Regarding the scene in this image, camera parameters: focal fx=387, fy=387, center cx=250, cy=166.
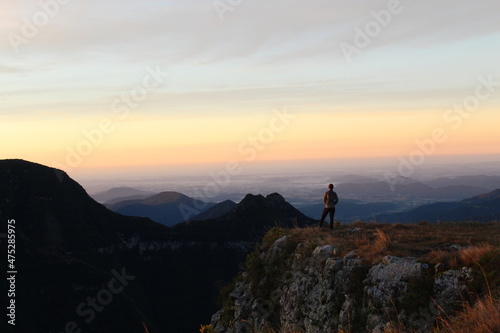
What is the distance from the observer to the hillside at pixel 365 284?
34.0 ft

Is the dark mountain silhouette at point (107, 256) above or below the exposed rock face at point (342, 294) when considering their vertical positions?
below

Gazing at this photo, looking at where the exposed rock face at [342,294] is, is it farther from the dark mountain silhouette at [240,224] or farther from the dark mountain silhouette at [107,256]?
the dark mountain silhouette at [240,224]

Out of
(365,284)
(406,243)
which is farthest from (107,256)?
(365,284)

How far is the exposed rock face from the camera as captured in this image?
36.6ft

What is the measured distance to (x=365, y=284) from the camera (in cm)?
1327

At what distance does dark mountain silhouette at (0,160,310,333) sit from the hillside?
99240 millimetres

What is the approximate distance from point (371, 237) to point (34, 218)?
17794 centimetres

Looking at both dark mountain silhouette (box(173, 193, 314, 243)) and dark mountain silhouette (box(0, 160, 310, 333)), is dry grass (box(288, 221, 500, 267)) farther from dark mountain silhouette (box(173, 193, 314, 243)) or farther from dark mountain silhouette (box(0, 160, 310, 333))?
dark mountain silhouette (box(173, 193, 314, 243))

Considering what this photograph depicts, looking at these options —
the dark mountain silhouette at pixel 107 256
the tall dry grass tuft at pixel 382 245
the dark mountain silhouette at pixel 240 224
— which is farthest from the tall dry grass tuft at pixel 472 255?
the dark mountain silhouette at pixel 240 224

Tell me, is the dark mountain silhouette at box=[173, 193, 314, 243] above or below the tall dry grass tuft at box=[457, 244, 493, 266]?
below

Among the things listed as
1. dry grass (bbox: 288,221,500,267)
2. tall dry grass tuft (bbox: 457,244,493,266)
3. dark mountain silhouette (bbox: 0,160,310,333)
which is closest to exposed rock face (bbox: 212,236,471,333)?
tall dry grass tuft (bbox: 457,244,493,266)

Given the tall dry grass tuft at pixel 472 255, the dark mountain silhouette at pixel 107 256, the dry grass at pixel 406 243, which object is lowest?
the dark mountain silhouette at pixel 107 256

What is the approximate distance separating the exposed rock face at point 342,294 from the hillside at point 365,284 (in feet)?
0.10

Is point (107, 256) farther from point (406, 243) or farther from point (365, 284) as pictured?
point (365, 284)
